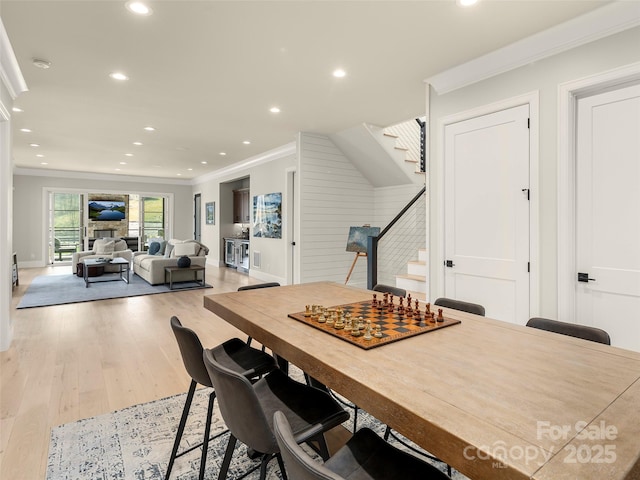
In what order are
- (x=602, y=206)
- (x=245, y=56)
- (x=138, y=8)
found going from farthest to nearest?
(x=245, y=56), (x=602, y=206), (x=138, y=8)

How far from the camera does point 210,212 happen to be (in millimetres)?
10570

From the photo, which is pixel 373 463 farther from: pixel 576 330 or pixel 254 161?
pixel 254 161

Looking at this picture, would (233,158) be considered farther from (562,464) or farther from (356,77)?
(562,464)

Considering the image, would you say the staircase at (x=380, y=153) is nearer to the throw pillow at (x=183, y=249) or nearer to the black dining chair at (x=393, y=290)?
the black dining chair at (x=393, y=290)

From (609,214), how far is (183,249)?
276 inches

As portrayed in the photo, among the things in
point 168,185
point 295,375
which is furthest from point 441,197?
point 168,185

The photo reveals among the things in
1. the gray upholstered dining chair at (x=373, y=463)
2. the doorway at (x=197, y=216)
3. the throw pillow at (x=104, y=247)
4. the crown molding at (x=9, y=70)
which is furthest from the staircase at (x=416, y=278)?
the doorway at (x=197, y=216)

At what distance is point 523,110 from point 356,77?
161 cm

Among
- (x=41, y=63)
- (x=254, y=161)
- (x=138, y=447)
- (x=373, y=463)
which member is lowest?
(x=138, y=447)

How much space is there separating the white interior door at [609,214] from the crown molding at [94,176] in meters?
11.5

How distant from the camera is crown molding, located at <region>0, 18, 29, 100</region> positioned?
113 inches

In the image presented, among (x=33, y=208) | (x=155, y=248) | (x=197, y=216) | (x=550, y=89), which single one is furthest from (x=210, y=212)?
(x=550, y=89)

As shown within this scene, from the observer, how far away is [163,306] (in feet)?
A: 17.7

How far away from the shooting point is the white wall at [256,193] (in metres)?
7.06
